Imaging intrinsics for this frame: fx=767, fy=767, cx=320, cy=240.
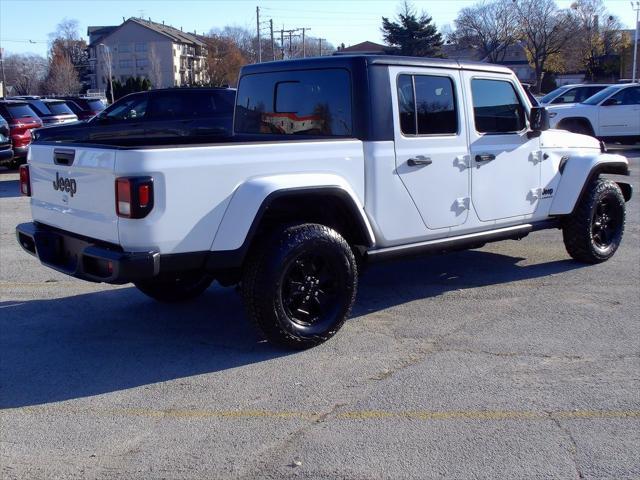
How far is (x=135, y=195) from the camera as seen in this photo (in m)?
4.55

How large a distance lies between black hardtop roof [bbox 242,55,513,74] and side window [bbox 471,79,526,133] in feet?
0.46

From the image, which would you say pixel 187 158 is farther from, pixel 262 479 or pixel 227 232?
pixel 262 479

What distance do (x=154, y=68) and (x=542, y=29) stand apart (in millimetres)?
43972

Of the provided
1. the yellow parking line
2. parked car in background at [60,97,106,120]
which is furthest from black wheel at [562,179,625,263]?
parked car in background at [60,97,106,120]

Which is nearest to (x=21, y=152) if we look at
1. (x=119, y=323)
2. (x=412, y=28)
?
(x=119, y=323)

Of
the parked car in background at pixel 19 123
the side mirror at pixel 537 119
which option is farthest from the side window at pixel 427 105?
the parked car in background at pixel 19 123

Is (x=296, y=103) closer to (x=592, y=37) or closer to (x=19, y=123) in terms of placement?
(x=19, y=123)

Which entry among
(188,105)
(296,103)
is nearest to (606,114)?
(188,105)

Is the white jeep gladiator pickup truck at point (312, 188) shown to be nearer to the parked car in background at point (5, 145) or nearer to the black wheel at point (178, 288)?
the black wheel at point (178, 288)

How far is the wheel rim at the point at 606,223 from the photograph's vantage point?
25.8 ft

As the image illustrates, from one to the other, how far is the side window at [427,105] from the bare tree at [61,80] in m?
77.0

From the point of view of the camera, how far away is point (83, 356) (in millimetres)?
5414

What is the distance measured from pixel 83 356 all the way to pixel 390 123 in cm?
281

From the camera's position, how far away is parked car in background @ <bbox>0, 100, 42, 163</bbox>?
1794 cm
